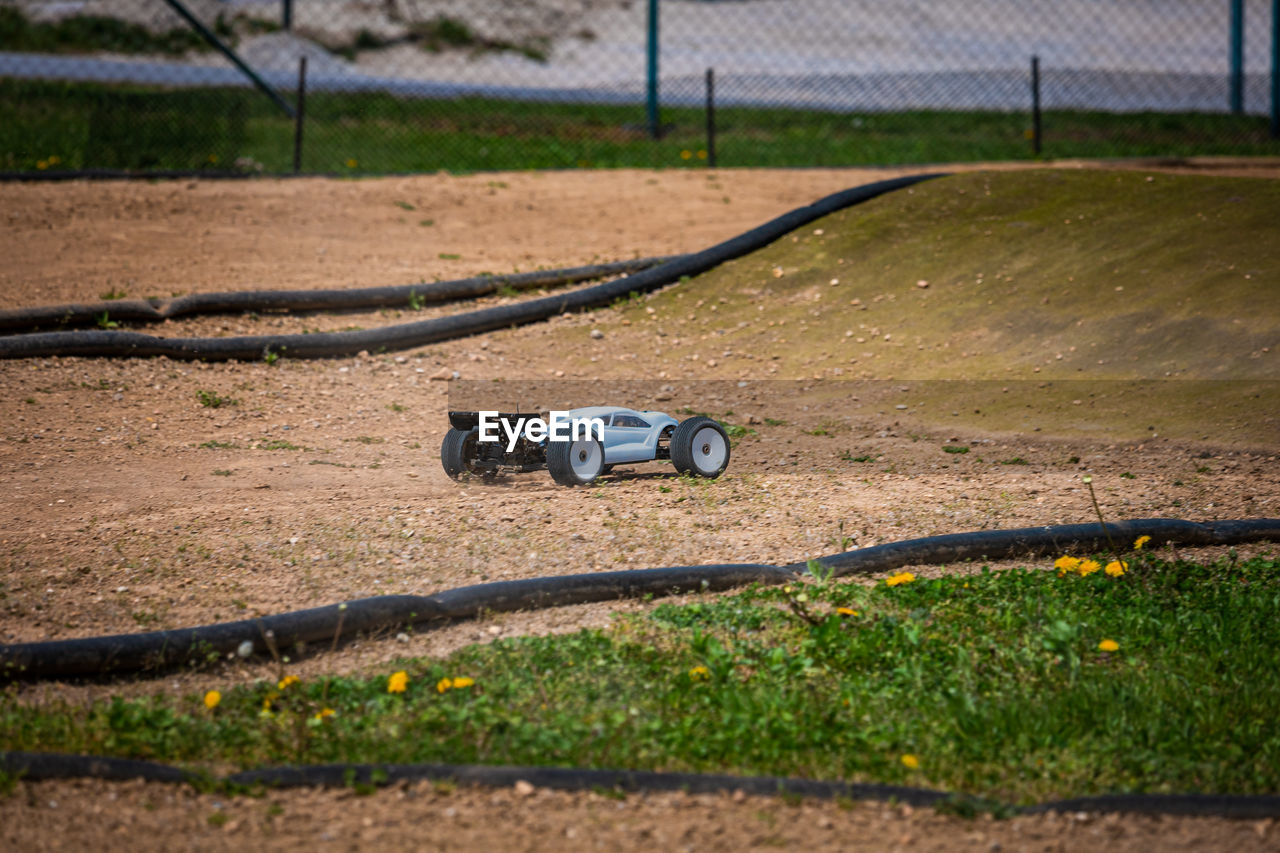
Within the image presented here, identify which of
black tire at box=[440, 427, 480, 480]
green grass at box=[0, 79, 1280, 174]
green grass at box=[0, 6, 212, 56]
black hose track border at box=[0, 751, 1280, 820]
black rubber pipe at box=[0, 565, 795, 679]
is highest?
green grass at box=[0, 6, 212, 56]

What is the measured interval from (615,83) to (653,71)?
34.9 ft

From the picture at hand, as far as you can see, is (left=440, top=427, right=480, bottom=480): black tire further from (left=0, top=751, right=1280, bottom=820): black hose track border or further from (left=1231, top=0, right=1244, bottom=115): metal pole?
(left=1231, top=0, right=1244, bottom=115): metal pole

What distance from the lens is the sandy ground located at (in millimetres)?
2982

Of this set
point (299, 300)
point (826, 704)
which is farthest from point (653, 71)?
point (826, 704)

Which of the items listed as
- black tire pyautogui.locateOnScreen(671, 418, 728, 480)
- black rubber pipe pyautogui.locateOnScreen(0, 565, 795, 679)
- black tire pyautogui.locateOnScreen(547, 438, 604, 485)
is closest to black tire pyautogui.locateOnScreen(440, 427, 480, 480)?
black tire pyautogui.locateOnScreen(547, 438, 604, 485)

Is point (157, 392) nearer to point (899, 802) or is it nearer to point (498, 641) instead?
point (498, 641)

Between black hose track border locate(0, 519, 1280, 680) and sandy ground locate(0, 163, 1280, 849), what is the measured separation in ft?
0.23

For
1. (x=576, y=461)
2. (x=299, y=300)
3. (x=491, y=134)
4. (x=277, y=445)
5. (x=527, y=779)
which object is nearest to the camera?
(x=527, y=779)

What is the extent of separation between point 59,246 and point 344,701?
7.85 metres

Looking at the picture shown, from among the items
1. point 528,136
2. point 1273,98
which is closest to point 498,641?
point 528,136

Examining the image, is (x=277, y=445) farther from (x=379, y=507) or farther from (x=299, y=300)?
(x=299, y=300)

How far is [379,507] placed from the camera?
5.35 meters

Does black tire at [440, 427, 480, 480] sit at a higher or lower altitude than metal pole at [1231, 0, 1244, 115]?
lower

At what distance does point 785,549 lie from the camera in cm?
489
